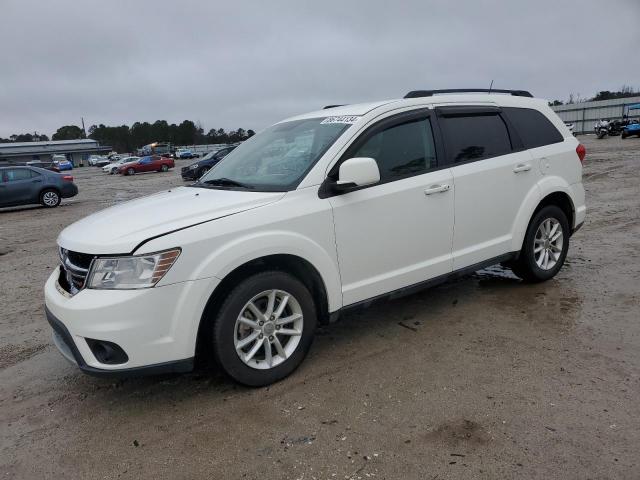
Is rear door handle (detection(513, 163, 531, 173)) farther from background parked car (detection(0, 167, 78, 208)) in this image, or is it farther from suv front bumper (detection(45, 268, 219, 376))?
background parked car (detection(0, 167, 78, 208))

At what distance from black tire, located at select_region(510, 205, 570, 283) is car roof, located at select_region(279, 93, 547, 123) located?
3.60 feet

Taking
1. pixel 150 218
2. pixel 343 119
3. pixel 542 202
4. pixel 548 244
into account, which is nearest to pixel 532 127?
pixel 542 202

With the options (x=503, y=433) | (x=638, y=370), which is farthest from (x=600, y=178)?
(x=503, y=433)

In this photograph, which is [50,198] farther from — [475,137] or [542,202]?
[542,202]

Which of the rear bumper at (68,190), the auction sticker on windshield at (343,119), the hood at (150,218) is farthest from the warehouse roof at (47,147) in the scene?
the auction sticker on windshield at (343,119)

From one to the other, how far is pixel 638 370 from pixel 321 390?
2129mm

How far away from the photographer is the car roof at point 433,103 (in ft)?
13.5

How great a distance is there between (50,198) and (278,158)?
16549mm

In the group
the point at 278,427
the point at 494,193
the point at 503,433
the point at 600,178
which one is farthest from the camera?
the point at 600,178

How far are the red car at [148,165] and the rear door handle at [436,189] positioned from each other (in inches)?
1576

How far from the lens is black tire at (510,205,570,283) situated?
4977 mm

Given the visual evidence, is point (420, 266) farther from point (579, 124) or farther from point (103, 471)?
point (579, 124)

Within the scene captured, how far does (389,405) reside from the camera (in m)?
3.17

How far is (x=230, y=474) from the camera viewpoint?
2639mm
